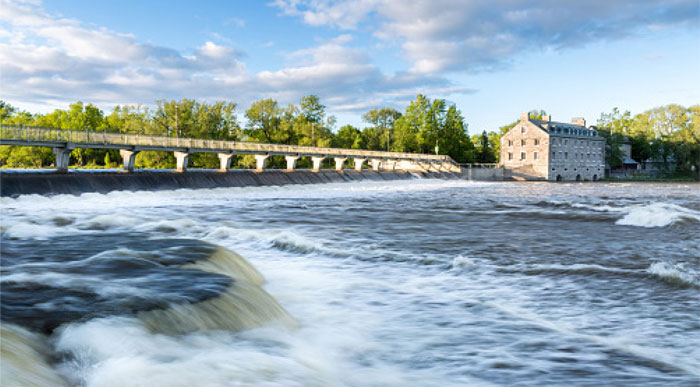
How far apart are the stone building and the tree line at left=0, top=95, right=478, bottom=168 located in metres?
9.11

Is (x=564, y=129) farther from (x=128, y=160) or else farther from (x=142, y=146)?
(x=128, y=160)

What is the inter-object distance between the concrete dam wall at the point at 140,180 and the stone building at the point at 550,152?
48.2 metres

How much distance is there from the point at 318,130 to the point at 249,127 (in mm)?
11603

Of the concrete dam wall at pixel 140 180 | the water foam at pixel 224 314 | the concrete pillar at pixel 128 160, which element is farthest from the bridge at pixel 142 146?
the water foam at pixel 224 314

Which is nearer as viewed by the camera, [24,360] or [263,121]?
[24,360]

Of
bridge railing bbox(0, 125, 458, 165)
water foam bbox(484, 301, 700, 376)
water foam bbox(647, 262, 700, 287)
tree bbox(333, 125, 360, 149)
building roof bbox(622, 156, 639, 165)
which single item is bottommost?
water foam bbox(484, 301, 700, 376)

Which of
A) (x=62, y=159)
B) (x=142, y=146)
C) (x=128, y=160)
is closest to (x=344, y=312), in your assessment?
(x=62, y=159)

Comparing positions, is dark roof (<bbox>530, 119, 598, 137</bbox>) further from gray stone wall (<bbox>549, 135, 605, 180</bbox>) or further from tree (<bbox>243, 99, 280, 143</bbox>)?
tree (<bbox>243, 99, 280, 143</bbox>)

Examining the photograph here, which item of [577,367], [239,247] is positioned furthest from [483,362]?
[239,247]

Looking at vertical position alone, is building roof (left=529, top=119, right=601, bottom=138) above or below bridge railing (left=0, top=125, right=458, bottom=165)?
above

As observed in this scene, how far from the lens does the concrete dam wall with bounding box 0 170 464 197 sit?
25609 mm

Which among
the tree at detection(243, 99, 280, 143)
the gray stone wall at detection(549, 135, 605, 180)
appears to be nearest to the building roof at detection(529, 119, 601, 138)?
the gray stone wall at detection(549, 135, 605, 180)

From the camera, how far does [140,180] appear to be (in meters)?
32.1

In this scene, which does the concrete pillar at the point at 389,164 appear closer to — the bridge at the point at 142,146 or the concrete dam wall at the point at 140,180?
the bridge at the point at 142,146
